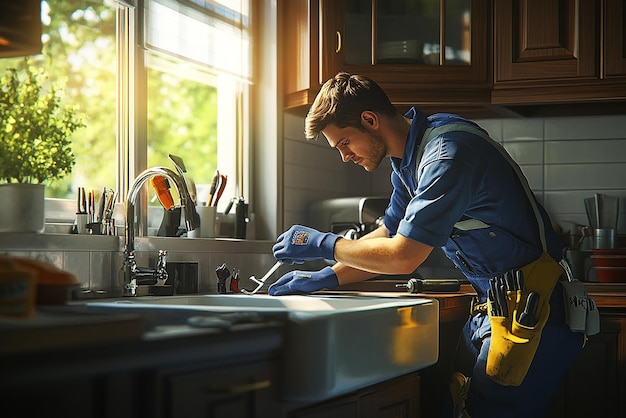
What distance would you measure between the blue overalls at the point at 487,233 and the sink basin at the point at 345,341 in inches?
7.9

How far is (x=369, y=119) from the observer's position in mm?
2396

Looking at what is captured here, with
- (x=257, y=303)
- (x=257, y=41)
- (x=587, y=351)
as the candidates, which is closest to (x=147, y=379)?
(x=257, y=303)

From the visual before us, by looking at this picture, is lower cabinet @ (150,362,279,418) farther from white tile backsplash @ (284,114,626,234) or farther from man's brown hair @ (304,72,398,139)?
white tile backsplash @ (284,114,626,234)

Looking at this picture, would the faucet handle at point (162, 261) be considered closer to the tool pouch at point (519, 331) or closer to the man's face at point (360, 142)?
the man's face at point (360, 142)

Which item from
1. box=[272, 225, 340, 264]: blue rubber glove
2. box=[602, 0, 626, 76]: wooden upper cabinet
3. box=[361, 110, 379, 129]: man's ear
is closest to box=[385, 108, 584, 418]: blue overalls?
box=[361, 110, 379, 129]: man's ear

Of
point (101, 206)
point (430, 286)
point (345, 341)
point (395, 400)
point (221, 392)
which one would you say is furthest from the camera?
point (430, 286)

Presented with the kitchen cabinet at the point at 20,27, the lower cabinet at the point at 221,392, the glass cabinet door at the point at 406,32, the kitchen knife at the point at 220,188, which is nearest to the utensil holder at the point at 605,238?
the glass cabinet door at the point at 406,32

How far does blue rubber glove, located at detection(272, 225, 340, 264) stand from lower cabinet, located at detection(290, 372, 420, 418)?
1.30 ft

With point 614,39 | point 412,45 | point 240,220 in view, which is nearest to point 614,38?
point 614,39

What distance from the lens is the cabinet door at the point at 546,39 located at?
312 cm

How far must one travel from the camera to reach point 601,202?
3.36 m

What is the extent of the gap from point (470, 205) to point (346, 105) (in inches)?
17.0

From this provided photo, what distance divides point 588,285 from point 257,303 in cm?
118

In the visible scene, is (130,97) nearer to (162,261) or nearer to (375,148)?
(162,261)
